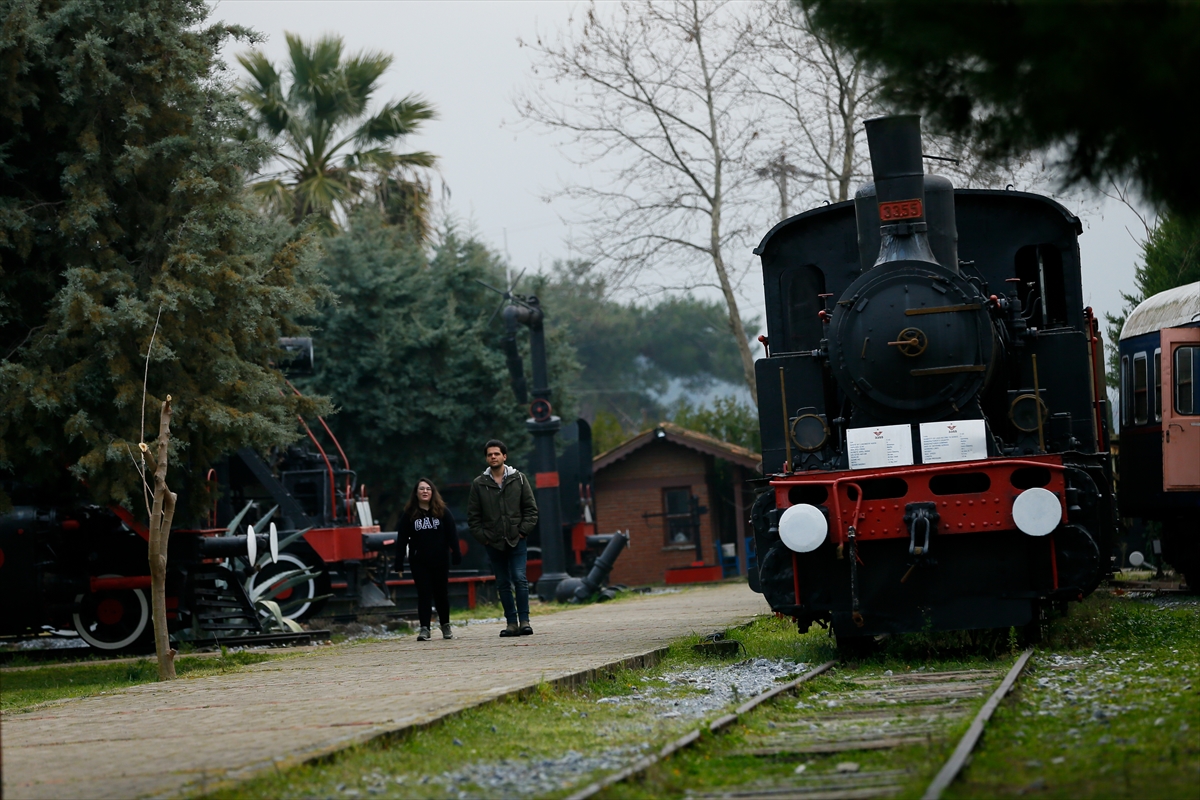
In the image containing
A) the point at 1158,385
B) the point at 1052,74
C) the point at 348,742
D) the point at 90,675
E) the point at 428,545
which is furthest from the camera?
the point at 1158,385

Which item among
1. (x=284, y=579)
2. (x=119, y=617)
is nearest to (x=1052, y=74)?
(x=119, y=617)

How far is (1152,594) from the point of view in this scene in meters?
16.1

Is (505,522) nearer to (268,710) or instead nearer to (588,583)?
(268,710)

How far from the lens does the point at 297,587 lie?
17984 mm

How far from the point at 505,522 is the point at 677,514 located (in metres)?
20.3

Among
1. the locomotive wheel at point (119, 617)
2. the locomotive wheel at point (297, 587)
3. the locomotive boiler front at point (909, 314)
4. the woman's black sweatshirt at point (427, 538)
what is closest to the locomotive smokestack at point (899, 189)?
the locomotive boiler front at point (909, 314)

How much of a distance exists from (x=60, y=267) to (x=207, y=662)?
148 inches

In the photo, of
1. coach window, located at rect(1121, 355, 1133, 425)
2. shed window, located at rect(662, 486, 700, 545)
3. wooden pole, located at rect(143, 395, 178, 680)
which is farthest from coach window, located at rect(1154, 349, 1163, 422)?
shed window, located at rect(662, 486, 700, 545)

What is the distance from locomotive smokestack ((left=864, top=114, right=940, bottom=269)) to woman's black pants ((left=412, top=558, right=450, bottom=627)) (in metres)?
5.45

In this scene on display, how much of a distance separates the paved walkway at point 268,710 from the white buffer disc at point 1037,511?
108 inches

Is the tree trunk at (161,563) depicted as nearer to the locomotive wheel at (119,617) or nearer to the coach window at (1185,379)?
the locomotive wheel at (119,617)

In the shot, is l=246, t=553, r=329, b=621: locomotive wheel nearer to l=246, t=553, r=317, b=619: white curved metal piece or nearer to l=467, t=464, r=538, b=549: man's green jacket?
l=246, t=553, r=317, b=619: white curved metal piece

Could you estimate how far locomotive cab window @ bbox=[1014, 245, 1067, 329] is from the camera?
1005 centimetres

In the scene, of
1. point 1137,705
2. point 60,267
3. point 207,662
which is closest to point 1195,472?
point 1137,705
